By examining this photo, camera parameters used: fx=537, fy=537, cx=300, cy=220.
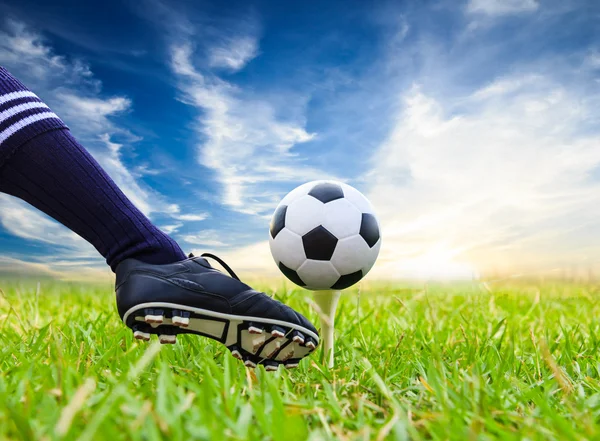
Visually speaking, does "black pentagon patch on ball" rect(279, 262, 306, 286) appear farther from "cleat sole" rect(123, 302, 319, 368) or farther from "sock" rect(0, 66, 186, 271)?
"sock" rect(0, 66, 186, 271)

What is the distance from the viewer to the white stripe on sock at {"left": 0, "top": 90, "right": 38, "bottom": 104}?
245 centimetres

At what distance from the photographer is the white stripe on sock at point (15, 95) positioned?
245 centimetres

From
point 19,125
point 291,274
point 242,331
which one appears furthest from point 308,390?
point 19,125

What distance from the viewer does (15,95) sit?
2.49 m

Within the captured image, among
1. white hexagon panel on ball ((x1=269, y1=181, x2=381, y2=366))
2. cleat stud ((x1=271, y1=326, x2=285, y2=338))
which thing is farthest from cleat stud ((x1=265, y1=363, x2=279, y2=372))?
white hexagon panel on ball ((x1=269, y1=181, x2=381, y2=366))

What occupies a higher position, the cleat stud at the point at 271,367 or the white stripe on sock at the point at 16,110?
the white stripe on sock at the point at 16,110

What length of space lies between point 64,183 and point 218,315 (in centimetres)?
95

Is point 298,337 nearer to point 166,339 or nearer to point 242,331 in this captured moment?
point 242,331

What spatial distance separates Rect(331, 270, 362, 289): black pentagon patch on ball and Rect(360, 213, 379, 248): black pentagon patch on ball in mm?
153

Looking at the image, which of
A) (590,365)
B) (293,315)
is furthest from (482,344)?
(293,315)

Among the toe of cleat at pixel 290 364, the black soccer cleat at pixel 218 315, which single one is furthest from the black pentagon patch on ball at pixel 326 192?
the toe of cleat at pixel 290 364

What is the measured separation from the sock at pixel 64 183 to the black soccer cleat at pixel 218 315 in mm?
169

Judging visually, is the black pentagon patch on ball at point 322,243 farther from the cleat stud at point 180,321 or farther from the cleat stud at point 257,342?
the cleat stud at point 180,321

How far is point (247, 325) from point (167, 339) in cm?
37
